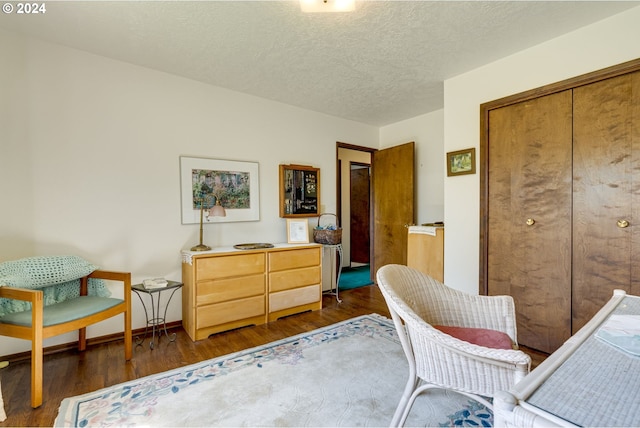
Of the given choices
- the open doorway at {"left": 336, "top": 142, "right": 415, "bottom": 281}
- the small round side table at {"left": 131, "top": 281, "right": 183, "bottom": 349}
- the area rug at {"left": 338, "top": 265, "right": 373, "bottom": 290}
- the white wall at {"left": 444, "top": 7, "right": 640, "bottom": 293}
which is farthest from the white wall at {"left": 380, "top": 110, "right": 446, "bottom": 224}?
the small round side table at {"left": 131, "top": 281, "right": 183, "bottom": 349}

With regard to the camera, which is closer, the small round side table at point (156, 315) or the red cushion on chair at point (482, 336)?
the red cushion on chair at point (482, 336)

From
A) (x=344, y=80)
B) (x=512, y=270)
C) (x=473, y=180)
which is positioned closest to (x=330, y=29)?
(x=344, y=80)

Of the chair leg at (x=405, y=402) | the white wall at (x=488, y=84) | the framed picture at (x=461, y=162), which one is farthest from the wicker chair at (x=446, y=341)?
the framed picture at (x=461, y=162)

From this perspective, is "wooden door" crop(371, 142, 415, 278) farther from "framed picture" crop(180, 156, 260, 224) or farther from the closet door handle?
the closet door handle

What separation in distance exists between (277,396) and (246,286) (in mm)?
1256

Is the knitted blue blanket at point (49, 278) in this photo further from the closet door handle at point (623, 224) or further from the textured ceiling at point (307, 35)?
the closet door handle at point (623, 224)

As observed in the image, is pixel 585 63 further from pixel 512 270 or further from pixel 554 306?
pixel 554 306

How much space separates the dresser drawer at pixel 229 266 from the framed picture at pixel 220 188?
1.74 feet

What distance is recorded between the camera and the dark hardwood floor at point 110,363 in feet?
5.54

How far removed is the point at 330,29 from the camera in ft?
6.78

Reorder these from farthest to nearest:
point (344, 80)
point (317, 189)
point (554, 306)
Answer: point (317, 189) < point (344, 80) < point (554, 306)

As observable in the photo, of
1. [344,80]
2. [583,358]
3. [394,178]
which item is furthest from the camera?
[394,178]

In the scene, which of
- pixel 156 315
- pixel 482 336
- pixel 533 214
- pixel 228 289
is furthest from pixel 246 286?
pixel 533 214

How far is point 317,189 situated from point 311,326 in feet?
5.73
